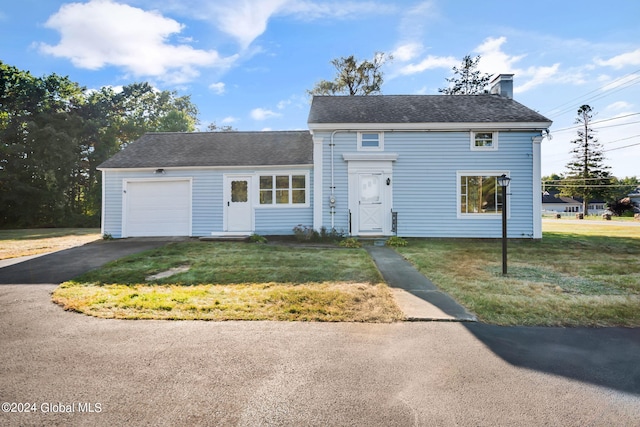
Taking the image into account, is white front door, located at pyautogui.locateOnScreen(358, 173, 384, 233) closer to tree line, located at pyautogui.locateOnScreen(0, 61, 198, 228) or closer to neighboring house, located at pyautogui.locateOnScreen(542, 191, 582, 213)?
tree line, located at pyautogui.locateOnScreen(0, 61, 198, 228)

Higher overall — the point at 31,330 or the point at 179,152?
the point at 179,152

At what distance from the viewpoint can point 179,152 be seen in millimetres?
14180

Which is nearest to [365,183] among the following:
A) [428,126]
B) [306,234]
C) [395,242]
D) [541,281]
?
[395,242]

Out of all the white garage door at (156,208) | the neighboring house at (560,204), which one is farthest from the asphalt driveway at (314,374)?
the neighboring house at (560,204)

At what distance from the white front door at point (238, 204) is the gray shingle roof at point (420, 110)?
3754mm

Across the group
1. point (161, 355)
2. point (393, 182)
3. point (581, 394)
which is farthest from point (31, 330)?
point (393, 182)

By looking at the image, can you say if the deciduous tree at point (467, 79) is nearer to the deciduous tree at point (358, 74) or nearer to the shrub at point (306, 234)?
the deciduous tree at point (358, 74)

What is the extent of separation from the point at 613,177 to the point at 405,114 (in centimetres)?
4655

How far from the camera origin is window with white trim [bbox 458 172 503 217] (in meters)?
12.2

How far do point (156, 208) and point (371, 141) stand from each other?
9.28 metres

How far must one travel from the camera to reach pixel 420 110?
13.2 m

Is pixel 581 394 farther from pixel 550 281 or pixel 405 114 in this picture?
pixel 405 114

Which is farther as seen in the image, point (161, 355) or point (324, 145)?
point (324, 145)

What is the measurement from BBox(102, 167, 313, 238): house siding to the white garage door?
30 centimetres
